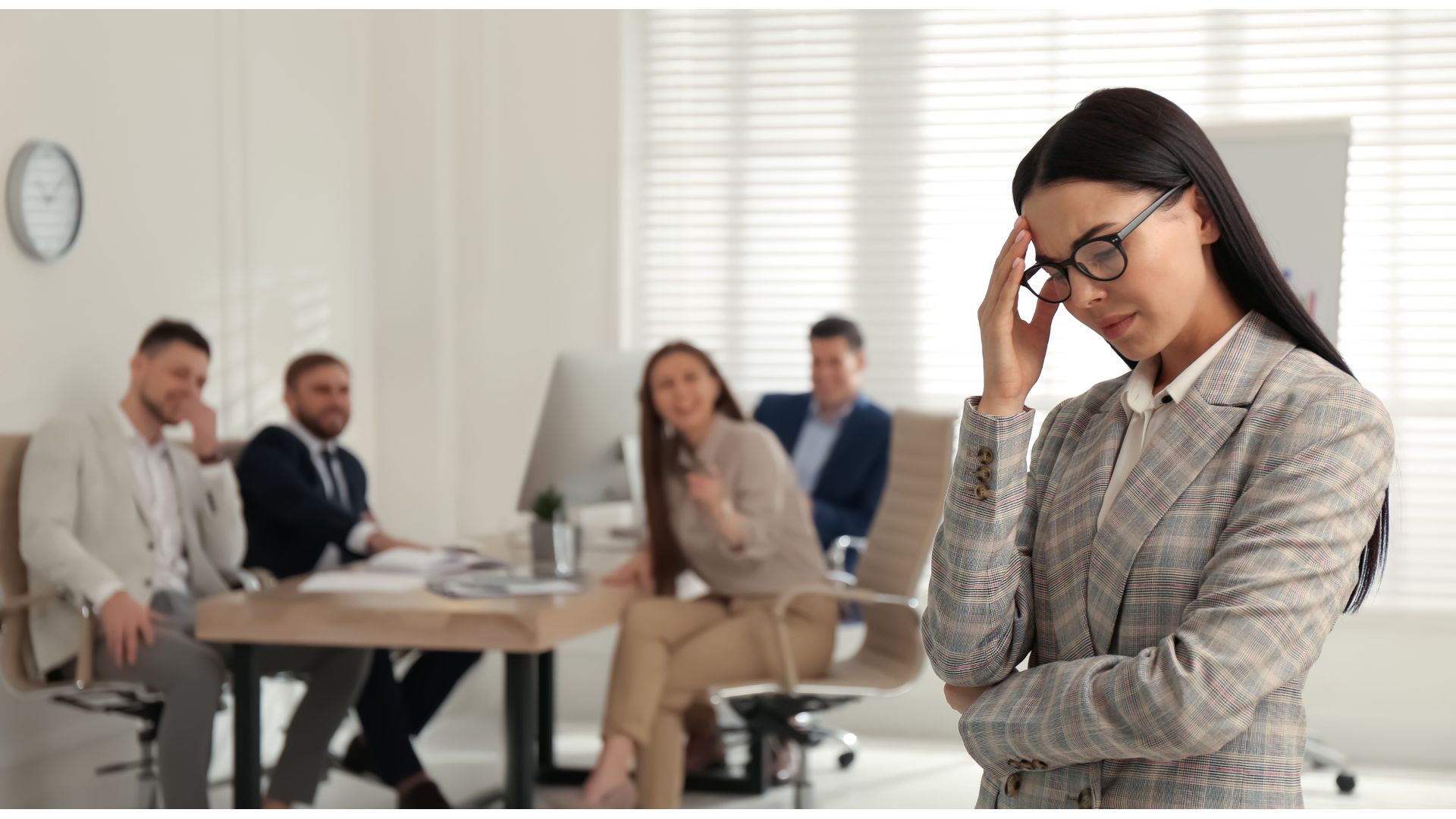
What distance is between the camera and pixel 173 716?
3617 millimetres

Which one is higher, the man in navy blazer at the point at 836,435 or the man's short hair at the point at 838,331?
the man's short hair at the point at 838,331

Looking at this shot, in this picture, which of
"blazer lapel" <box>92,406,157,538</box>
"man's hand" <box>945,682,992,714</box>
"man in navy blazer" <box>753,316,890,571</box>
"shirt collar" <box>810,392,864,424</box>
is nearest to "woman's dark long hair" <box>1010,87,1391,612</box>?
"man's hand" <box>945,682,992,714</box>

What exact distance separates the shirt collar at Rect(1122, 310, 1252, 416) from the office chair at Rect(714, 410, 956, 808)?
2.41 m

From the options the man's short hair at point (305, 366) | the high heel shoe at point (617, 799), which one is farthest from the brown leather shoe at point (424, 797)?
the man's short hair at point (305, 366)

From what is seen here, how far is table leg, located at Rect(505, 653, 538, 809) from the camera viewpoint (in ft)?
11.2

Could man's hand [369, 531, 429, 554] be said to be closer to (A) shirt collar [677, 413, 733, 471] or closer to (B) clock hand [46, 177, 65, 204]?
(A) shirt collar [677, 413, 733, 471]

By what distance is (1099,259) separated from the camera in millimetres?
1196

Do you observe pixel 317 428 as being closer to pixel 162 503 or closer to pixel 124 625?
pixel 162 503

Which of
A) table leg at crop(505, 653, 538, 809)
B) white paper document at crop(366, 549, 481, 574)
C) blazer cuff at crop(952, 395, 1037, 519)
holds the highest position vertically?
blazer cuff at crop(952, 395, 1037, 519)

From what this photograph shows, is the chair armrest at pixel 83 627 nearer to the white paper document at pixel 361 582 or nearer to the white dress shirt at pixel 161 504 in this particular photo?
the white dress shirt at pixel 161 504

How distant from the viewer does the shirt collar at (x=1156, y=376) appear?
1255mm

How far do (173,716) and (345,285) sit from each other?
2.59 meters

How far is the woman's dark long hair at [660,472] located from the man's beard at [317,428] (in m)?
1.18

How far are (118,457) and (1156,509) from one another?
11.1 ft
